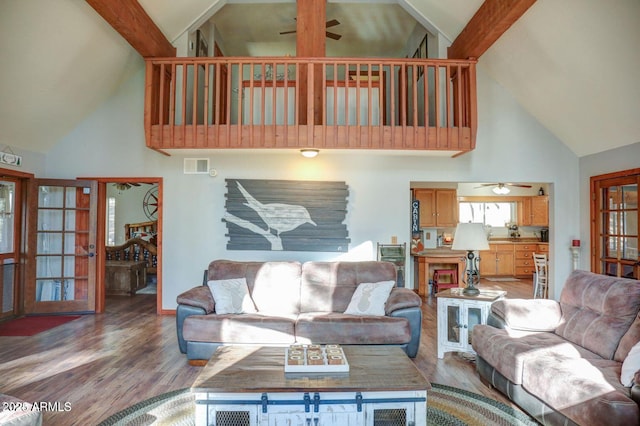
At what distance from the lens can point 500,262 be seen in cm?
894

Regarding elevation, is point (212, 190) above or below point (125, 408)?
above

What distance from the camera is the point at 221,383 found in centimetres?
208

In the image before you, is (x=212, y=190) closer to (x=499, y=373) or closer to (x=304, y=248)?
(x=304, y=248)

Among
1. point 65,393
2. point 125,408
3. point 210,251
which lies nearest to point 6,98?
point 210,251

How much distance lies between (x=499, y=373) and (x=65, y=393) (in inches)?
128

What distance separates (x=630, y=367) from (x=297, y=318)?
2.41 metres

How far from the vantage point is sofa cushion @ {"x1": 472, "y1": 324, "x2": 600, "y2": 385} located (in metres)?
2.51

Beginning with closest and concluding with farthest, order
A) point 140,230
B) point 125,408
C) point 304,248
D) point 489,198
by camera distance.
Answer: point 125,408 → point 304,248 → point 140,230 → point 489,198

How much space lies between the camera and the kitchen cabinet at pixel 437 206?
7.77m

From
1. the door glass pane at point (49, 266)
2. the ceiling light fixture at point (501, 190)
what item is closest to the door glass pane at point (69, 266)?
the door glass pane at point (49, 266)

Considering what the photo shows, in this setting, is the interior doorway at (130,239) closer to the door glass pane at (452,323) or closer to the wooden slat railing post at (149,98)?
the wooden slat railing post at (149,98)

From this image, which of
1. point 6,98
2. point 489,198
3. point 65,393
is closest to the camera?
point 65,393

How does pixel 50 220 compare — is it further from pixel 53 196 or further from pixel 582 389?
pixel 582 389

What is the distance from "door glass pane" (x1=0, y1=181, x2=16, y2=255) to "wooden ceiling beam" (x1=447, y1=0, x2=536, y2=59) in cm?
625
